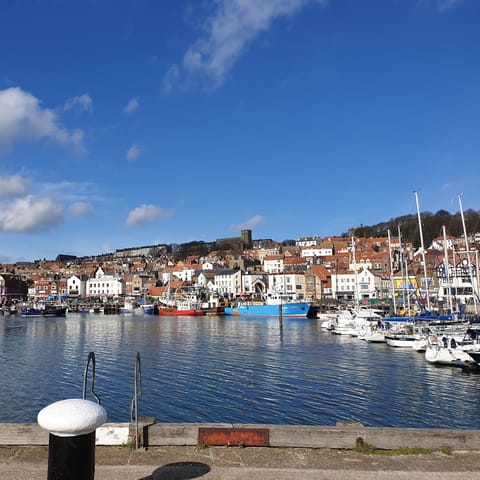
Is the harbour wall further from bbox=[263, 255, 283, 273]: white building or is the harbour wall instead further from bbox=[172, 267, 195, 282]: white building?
bbox=[172, 267, 195, 282]: white building

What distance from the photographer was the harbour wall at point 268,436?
311 inches

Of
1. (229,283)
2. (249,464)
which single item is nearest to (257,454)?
(249,464)

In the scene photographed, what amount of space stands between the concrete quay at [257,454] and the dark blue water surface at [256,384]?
30.7ft

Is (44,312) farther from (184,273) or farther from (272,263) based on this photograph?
(272,263)

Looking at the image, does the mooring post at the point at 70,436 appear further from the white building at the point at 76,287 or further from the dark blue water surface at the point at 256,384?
the white building at the point at 76,287

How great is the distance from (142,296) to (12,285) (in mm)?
52690

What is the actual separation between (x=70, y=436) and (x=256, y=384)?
1994 cm

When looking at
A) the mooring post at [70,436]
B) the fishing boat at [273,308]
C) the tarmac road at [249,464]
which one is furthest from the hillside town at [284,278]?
the mooring post at [70,436]

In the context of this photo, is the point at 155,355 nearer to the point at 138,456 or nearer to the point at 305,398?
the point at 305,398

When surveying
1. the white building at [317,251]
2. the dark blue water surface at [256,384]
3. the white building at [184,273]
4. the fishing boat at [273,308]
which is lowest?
the dark blue water surface at [256,384]

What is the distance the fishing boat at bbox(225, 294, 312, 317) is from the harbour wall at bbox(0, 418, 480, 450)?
259 ft

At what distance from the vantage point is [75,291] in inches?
6240

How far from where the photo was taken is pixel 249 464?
724 cm

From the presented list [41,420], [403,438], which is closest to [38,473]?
[41,420]
